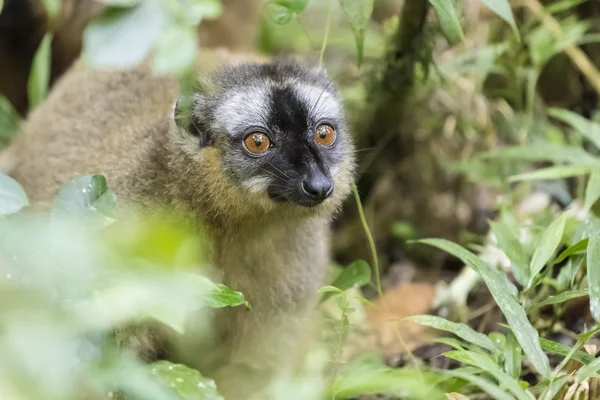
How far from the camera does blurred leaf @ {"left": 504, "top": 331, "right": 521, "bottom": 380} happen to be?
9.04 feet

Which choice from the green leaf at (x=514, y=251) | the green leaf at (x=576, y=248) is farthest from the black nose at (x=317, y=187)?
the green leaf at (x=576, y=248)

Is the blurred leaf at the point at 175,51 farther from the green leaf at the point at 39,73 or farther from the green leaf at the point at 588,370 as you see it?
the green leaf at the point at 39,73

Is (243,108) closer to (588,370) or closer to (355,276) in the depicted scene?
(355,276)

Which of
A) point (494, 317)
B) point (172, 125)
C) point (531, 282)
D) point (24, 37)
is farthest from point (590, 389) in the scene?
point (24, 37)

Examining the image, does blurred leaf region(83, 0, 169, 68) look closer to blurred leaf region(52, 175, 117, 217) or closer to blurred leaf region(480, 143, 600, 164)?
blurred leaf region(52, 175, 117, 217)

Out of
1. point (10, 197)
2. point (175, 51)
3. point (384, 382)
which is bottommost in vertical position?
point (384, 382)

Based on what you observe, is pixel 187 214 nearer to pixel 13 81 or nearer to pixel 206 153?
pixel 206 153

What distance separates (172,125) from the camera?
3.66 m

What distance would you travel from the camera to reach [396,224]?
5.32 meters

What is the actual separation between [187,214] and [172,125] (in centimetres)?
48

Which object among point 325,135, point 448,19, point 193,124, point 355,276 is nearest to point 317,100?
point 325,135

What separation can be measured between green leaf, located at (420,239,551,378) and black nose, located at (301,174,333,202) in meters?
0.61

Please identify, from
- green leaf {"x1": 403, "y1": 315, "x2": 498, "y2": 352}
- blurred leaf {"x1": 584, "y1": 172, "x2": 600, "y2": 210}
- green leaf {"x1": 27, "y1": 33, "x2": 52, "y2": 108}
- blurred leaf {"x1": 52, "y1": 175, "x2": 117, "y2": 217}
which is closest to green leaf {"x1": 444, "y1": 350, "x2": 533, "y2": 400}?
green leaf {"x1": 403, "y1": 315, "x2": 498, "y2": 352}

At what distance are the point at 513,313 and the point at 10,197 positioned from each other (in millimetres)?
1912
